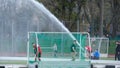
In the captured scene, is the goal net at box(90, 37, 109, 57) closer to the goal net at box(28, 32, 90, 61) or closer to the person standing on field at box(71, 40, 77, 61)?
the goal net at box(28, 32, 90, 61)

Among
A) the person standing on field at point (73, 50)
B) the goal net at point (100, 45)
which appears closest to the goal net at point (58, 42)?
the person standing on field at point (73, 50)

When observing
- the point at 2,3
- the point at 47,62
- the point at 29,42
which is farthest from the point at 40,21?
the point at 47,62

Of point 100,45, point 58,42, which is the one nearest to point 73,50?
point 58,42

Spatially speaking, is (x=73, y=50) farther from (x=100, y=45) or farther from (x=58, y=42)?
(x=100, y=45)

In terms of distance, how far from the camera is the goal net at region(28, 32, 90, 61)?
94.4 ft

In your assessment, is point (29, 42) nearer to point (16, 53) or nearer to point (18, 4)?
point (16, 53)

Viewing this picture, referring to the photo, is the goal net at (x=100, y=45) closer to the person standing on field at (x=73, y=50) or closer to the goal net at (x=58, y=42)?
A: the goal net at (x=58, y=42)

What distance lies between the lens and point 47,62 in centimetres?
2606

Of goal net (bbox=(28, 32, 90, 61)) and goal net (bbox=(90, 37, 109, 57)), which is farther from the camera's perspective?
goal net (bbox=(90, 37, 109, 57))

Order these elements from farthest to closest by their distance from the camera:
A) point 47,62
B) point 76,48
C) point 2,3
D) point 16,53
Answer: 1. point 2,3
2. point 16,53
3. point 76,48
4. point 47,62

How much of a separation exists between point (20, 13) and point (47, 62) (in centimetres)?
1603

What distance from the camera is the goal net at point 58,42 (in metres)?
28.8

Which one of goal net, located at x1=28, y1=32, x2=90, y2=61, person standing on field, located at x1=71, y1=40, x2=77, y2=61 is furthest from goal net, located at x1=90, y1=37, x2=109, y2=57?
person standing on field, located at x1=71, y1=40, x2=77, y2=61

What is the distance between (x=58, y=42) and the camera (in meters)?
31.2
